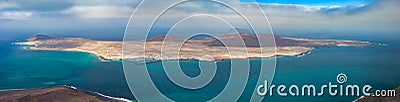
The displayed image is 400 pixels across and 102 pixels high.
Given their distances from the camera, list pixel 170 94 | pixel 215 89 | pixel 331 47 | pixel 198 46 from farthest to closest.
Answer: pixel 331 47
pixel 198 46
pixel 215 89
pixel 170 94

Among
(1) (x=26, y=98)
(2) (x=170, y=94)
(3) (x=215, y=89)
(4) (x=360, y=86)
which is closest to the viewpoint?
(1) (x=26, y=98)

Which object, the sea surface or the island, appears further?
the island

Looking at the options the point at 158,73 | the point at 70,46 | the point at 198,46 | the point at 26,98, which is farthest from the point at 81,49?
the point at 26,98

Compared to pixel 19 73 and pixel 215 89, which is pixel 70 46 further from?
pixel 215 89

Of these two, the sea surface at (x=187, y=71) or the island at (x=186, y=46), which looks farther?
the island at (x=186, y=46)

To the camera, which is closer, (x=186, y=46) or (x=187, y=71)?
(x=187, y=71)

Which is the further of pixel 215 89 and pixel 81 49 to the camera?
pixel 81 49

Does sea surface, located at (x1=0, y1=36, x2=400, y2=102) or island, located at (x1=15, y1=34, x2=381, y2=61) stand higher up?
island, located at (x1=15, y1=34, x2=381, y2=61)

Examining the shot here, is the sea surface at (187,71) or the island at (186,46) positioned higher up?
the island at (186,46)
